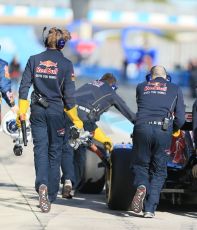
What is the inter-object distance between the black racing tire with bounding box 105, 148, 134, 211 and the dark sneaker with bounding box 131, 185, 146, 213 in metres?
0.48

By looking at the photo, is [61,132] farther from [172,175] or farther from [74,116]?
[172,175]

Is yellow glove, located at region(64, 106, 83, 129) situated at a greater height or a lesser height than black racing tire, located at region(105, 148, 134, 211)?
greater

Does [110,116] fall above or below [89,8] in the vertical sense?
below

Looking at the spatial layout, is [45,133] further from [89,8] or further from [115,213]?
[89,8]

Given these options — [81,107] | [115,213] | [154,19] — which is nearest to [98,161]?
[81,107]

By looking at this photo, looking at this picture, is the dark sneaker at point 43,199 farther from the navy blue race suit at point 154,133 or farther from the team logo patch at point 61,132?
the navy blue race suit at point 154,133

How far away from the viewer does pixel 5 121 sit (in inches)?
Result: 437

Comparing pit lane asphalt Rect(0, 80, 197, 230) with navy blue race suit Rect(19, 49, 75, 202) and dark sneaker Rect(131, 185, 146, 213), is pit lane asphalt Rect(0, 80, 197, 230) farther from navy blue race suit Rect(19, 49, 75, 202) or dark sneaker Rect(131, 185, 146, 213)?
navy blue race suit Rect(19, 49, 75, 202)

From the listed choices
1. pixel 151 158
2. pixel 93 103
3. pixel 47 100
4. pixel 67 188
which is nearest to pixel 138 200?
pixel 151 158

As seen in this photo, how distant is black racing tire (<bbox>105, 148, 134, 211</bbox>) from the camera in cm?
890

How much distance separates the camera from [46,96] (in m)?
8.64

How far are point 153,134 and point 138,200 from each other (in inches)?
24.8

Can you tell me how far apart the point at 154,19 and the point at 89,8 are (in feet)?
23.3

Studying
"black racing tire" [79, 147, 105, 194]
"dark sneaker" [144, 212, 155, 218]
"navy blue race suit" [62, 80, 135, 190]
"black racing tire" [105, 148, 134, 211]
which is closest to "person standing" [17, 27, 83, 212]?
"black racing tire" [105, 148, 134, 211]
